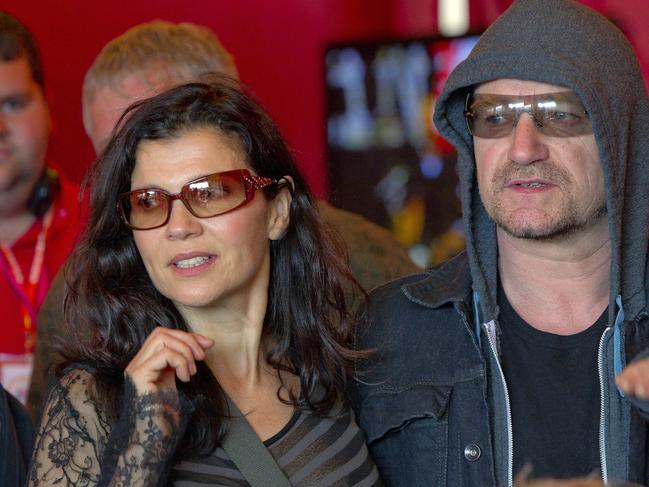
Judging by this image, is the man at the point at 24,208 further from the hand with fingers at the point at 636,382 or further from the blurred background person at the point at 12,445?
the hand with fingers at the point at 636,382

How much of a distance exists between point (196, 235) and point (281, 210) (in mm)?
339

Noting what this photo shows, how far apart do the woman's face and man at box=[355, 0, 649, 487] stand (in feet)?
1.68

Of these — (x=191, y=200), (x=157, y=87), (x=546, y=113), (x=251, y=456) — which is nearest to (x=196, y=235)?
(x=191, y=200)

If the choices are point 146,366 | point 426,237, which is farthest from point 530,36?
point 426,237

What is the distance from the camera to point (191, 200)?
9.03 feet

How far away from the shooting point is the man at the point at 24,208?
4199mm

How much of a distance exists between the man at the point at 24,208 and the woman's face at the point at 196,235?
4.82ft

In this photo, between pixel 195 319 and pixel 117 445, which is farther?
pixel 195 319

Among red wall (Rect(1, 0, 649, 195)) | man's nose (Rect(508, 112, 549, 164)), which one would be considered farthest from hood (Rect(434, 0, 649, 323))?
red wall (Rect(1, 0, 649, 195))

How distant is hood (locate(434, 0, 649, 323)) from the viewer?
3045 mm

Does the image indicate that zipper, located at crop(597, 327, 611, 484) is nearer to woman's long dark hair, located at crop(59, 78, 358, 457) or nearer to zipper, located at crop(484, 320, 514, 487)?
zipper, located at crop(484, 320, 514, 487)

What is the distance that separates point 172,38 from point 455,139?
1.08m

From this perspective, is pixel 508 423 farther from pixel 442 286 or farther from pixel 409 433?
pixel 442 286

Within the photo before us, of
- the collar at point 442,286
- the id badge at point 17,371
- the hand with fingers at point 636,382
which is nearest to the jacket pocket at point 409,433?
the collar at point 442,286
